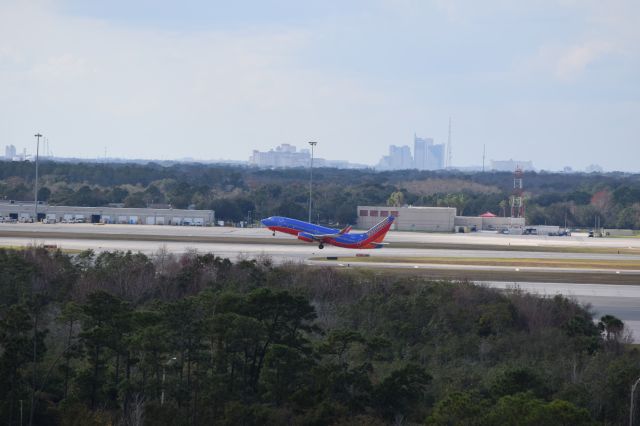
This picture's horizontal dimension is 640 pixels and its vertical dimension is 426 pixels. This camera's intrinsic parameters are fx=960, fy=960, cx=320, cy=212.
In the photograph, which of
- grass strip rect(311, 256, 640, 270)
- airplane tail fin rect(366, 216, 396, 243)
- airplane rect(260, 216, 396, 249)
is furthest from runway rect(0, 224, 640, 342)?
airplane tail fin rect(366, 216, 396, 243)

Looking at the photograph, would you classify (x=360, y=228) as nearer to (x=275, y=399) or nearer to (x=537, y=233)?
(x=537, y=233)

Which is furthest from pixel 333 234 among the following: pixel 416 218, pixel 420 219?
pixel 420 219

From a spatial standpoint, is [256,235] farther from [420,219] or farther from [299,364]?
[299,364]

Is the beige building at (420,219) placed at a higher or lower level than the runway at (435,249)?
higher

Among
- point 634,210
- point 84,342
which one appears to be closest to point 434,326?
point 84,342

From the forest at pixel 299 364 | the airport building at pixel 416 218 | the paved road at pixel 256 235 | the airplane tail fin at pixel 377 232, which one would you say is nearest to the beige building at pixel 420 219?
the airport building at pixel 416 218

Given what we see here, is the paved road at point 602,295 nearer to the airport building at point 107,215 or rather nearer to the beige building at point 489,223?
the airport building at point 107,215
